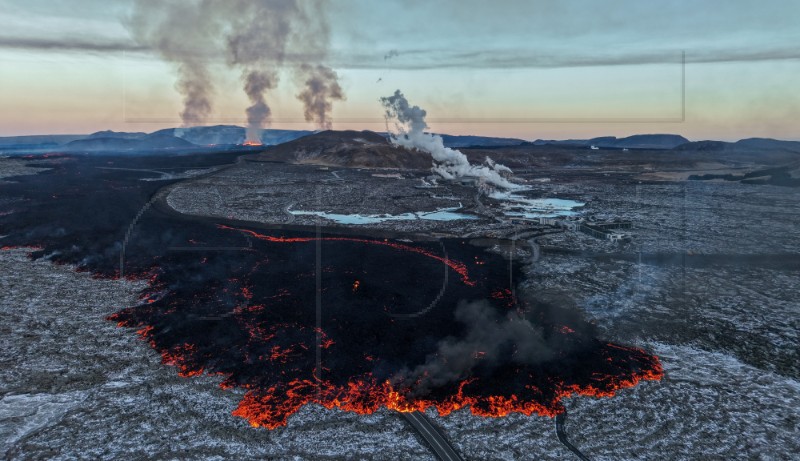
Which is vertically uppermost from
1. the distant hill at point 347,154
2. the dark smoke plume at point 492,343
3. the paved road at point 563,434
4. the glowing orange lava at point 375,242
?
the distant hill at point 347,154

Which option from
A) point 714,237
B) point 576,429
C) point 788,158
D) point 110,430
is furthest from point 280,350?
point 788,158

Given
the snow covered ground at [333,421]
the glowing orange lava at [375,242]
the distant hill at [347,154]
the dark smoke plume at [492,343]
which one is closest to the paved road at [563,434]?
the snow covered ground at [333,421]

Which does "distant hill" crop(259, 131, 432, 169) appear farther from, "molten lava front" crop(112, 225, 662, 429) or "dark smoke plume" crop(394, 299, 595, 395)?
"dark smoke plume" crop(394, 299, 595, 395)

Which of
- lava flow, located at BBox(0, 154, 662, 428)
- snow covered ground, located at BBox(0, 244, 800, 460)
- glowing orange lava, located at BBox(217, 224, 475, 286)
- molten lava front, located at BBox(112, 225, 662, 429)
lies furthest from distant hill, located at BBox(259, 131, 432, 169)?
snow covered ground, located at BBox(0, 244, 800, 460)

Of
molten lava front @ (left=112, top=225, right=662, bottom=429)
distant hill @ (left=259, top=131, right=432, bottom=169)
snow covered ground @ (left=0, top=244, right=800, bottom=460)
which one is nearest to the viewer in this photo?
snow covered ground @ (left=0, top=244, right=800, bottom=460)

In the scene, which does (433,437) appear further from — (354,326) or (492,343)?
(354,326)

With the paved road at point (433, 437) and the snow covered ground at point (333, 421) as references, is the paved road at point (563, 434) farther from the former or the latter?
the paved road at point (433, 437)

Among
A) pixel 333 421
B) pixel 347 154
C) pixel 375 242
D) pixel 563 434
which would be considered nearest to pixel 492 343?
Answer: pixel 563 434
